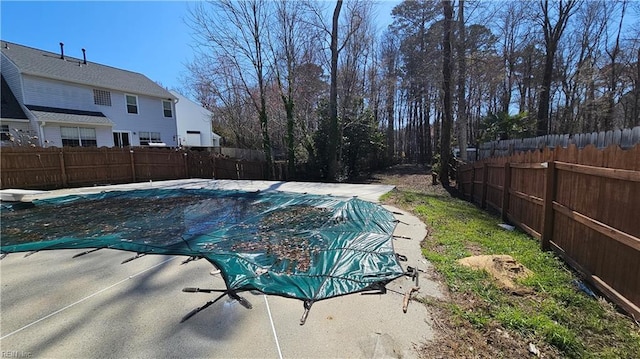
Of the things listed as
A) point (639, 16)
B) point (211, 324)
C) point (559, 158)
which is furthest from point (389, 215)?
point (639, 16)

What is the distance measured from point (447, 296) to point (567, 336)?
0.86 m

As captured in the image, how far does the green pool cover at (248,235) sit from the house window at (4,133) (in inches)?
295

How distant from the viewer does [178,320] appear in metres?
2.31

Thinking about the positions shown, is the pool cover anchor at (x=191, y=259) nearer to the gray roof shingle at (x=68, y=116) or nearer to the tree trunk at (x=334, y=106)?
the tree trunk at (x=334, y=106)

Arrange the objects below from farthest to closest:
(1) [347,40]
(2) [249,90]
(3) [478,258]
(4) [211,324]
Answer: (2) [249,90]
(1) [347,40]
(3) [478,258]
(4) [211,324]

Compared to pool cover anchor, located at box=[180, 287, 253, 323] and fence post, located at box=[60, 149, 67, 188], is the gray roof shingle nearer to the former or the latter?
fence post, located at box=[60, 149, 67, 188]

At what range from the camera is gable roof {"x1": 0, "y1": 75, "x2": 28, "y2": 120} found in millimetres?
11813

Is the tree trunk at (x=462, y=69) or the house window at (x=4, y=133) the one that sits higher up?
the tree trunk at (x=462, y=69)

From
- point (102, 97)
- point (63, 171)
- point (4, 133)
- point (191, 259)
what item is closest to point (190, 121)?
point (102, 97)

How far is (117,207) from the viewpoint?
6855 millimetres

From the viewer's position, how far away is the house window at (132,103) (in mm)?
16125

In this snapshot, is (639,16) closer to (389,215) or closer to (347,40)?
(347,40)

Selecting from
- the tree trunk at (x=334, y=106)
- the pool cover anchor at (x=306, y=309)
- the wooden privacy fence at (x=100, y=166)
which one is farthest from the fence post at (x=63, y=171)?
the pool cover anchor at (x=306, y=309)

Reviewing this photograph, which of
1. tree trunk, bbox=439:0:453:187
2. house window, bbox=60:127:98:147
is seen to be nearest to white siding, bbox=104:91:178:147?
house window, bbox=60:127:98:147
